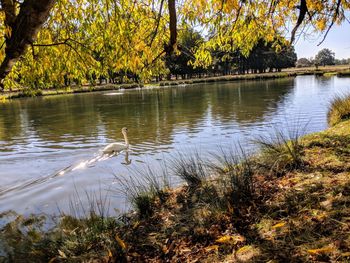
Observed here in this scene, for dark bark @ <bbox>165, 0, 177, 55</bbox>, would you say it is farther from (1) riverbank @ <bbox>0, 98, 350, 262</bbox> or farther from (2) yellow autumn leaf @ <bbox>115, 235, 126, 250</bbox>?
(2) yellow autumn leaf @ <bbox>115, 235, 126, 250</bbox>

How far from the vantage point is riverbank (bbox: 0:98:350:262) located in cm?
355

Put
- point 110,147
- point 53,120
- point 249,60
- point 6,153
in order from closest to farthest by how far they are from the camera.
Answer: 1. point 110,147
2. point 6,153
3. point 53,120
4. point 249,60

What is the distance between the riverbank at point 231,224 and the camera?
3.55 meters

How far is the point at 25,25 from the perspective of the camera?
412cm

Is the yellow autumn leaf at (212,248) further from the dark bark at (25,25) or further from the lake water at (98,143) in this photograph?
the lake water at (98,143)

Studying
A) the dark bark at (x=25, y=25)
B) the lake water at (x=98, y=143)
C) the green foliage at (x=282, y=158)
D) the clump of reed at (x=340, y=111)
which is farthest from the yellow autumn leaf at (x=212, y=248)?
the clump of reed at (x=340, y=111)

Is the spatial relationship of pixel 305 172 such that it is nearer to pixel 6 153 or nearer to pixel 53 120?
pixel 6 153

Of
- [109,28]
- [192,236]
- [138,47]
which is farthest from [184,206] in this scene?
[109,28]

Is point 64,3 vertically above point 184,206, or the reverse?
point 64,3

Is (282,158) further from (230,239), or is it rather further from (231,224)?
(230,239)

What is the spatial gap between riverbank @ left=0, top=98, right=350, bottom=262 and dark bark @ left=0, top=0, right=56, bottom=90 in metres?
2.49

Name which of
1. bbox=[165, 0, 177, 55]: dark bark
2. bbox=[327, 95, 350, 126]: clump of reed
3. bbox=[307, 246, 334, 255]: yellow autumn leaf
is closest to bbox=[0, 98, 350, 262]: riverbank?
bbox=[307, 246, 334, 255]: yellow autumn leaf

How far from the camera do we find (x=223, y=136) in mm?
15242

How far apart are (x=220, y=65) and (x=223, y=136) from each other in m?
96.7
